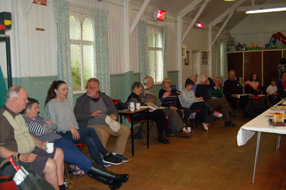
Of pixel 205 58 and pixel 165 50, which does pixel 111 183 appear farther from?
pixel 205 58

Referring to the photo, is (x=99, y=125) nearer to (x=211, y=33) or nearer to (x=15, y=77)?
(x=15, y=77)

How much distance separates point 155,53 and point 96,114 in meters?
4.37

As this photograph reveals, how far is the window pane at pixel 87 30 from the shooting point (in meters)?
5.65

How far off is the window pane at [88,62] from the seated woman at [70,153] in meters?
2.45

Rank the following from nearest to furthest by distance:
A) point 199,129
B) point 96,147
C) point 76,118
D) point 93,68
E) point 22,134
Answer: point 22,134, point 96,147, point 76,118, point 93,68, point 199,129

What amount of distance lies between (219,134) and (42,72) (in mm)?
3574

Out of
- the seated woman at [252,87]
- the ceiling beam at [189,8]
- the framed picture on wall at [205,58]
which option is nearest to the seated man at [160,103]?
the seated woman at [252,87]

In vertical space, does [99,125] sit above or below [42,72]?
below

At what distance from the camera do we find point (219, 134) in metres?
6.10

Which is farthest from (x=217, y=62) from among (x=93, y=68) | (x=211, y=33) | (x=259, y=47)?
(x=93, y=68)

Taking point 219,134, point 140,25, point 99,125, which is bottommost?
Result: point 219,134

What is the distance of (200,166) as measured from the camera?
412 centimetres

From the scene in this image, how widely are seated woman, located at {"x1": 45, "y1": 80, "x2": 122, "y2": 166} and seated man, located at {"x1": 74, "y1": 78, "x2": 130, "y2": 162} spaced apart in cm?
34

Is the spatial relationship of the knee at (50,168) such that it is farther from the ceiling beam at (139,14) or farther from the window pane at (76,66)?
the ceiling beam at (139,14)
